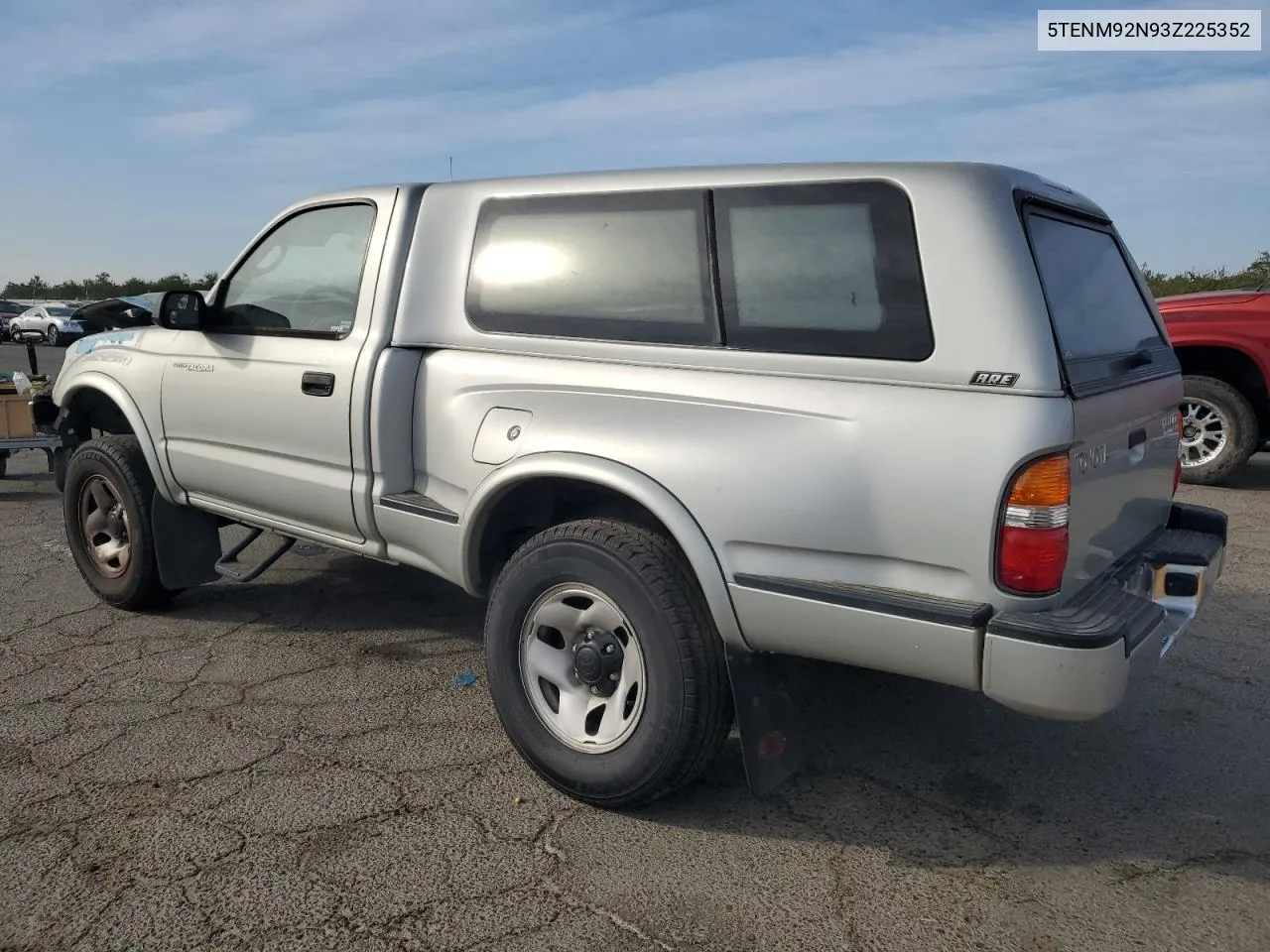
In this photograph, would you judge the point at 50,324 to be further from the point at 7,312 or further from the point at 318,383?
the point at 318,383

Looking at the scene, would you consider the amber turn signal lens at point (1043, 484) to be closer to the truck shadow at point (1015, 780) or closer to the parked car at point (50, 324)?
the truck shadow at point (1015, 780)

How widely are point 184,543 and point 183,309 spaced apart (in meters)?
1.13

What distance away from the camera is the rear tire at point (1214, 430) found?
718cm

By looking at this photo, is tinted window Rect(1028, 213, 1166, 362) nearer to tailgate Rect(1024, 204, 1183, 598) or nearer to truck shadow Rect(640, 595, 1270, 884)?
tailgate Rect(1024, 204, 1183, 598)

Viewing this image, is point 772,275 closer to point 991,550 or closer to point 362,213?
point 991,550

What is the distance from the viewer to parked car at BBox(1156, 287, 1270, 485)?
704 centimetres

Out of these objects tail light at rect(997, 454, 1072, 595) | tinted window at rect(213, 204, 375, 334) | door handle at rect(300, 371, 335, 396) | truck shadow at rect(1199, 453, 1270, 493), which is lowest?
truck shadow at rect(1199, 453, 1270, 493)

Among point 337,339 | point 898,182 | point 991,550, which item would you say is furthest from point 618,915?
point 337,339

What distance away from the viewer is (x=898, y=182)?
2.59 meters

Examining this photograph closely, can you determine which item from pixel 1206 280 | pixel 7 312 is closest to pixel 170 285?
pixel 7 312

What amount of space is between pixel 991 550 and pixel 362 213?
101 inches

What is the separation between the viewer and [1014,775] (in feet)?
10.7

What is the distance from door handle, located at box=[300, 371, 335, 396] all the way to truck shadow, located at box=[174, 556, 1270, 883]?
3.98ft

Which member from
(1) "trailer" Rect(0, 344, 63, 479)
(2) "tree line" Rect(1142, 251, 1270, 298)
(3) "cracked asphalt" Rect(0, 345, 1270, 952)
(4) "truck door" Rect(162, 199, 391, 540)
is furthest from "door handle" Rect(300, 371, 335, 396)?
(2) "tree line" Rect(1142, 251, 1270, 298)
